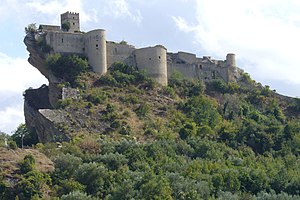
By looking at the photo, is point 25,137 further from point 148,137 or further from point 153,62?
point 153,62

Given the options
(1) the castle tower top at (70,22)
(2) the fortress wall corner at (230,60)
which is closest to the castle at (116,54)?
(1) the castle tower top at (70,22)

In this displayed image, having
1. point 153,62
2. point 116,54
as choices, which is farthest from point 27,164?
point 153,62

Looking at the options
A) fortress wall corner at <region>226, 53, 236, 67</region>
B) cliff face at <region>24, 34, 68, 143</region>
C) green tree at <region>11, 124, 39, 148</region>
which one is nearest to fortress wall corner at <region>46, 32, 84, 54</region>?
cliff face at <region>24, 34, 68, 143</region>

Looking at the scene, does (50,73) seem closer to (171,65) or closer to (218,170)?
(171,65)

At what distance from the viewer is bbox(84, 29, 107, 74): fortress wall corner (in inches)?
2657

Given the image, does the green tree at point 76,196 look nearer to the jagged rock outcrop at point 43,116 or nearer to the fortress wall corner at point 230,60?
the jagged rock outcrop at point 43,116

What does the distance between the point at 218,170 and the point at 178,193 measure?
637 centimetres

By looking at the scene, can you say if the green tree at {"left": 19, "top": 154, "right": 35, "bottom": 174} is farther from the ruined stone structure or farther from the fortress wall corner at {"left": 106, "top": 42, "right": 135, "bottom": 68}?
the fortress wall corner at {"left": 106, "top": 42, "right": 135, "bottom": 68}

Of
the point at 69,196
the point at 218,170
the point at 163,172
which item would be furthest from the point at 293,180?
the point at 69,196

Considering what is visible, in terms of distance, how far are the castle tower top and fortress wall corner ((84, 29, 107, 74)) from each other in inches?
109

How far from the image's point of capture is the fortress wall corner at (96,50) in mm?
67500

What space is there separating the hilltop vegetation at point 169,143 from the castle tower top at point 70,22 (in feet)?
17.9

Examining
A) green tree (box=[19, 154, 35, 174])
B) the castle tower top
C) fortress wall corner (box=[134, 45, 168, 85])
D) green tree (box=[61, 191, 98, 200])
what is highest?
the castle tower top

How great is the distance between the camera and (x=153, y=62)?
69.8 metres
